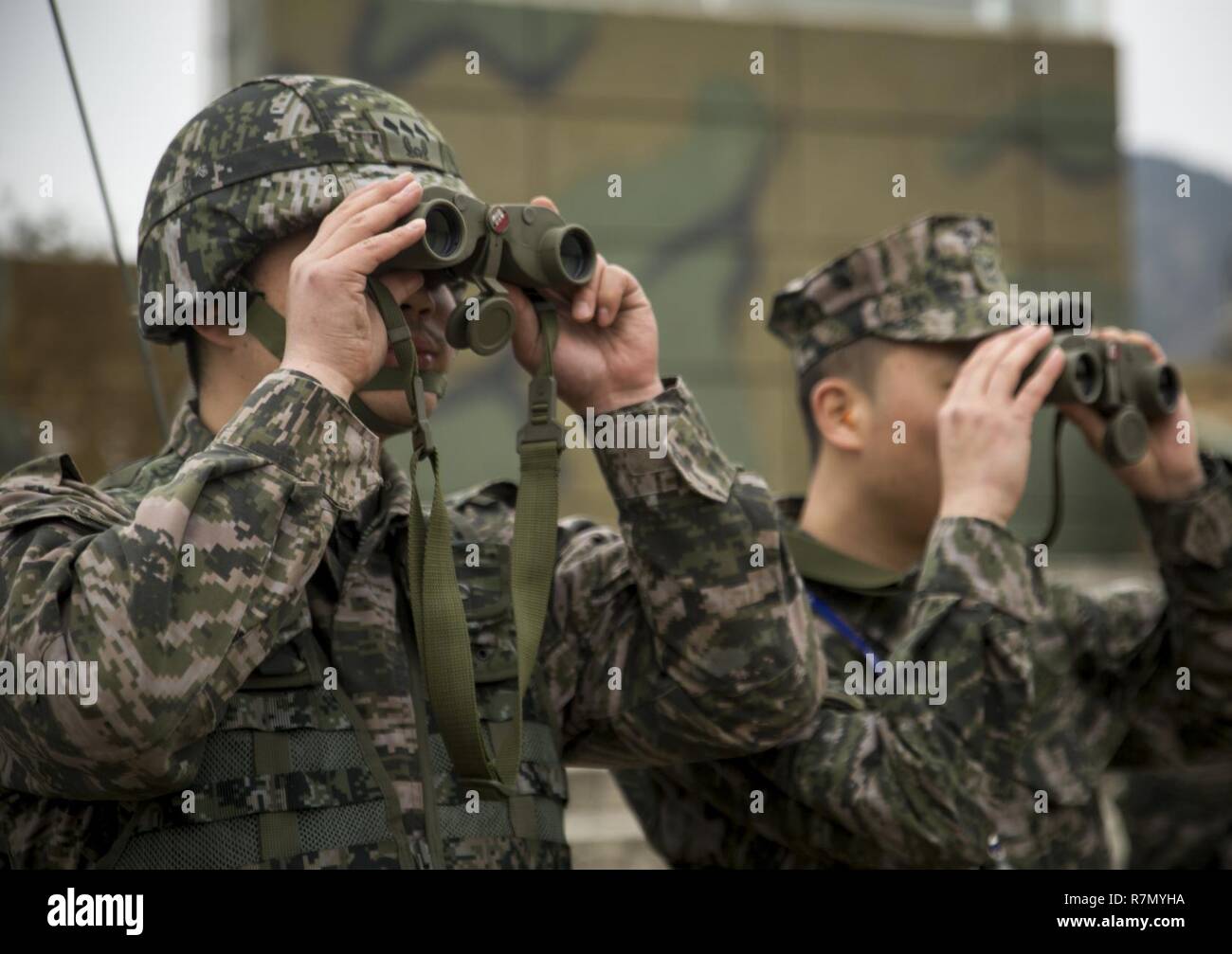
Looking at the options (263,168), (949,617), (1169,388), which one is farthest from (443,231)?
(1169,388)

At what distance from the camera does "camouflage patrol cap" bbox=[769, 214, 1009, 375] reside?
9.68 ft

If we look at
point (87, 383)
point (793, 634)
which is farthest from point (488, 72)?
point (793, 634)

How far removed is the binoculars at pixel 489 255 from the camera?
6.58 feet

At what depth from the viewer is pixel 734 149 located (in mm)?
8383

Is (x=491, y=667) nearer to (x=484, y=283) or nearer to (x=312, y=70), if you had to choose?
(x=484, y=283)

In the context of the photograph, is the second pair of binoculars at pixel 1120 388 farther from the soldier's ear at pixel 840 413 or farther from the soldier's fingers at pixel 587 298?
the soldier's fingers at pixel 587 298

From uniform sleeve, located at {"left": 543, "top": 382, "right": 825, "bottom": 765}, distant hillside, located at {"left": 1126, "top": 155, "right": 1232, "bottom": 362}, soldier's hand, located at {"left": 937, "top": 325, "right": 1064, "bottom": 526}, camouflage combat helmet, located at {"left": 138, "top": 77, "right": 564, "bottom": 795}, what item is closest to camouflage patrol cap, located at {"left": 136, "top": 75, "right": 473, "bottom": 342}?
camouflage combat helmet, located at {"left": 138, "top": 77, "right": 564, "bottom": 795}

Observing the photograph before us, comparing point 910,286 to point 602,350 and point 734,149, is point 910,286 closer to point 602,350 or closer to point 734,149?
point 602,350

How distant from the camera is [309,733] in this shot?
198cm

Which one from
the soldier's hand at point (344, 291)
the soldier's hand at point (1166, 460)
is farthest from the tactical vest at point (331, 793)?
the soldier's hand at point (1166, 460)

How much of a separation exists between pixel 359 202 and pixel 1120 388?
1.45 meters

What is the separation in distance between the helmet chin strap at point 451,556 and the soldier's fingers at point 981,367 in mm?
779
